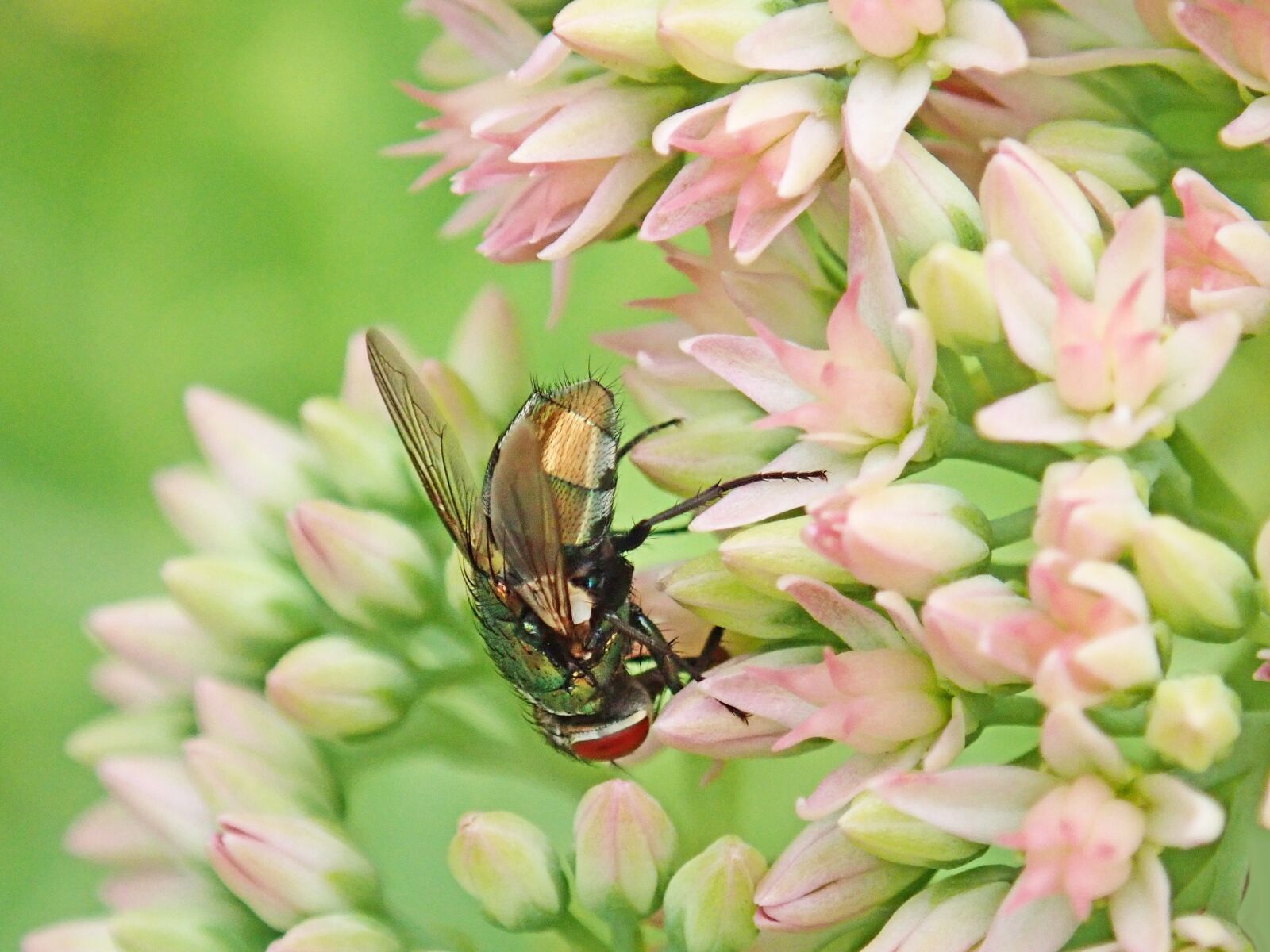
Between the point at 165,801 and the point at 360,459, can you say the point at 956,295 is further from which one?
the point at 165,801

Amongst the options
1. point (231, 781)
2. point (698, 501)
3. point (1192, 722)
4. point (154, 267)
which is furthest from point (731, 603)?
point (154, 267)

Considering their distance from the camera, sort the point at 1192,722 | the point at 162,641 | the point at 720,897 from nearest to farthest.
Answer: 1. the point at 1192,722
2. the point at 720,897
3. the point at 162,641

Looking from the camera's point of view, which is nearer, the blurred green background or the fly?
the fly

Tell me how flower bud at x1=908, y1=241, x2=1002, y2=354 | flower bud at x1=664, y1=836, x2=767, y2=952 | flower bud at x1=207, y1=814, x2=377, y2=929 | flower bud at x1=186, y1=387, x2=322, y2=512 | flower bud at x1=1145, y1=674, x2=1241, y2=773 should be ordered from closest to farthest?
flower bud at x1=1145, y1=674, x2=1241, y2=773 → flower bud at x1=908, y1=241, x2=1002, y2=354 → flower bud at x1=664, y1=836, x2=767, y2=952 → flower bud at x1=207, y1=814, x2=377, y2=929 → flower bud at x1=186, y1=387, x2=322, y2=512

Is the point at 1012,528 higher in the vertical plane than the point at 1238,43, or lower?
lower

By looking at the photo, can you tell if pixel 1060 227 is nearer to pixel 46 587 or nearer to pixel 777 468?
pixel 777 468

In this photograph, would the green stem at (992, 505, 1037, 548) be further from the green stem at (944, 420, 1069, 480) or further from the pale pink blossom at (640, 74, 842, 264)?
the pale pink blossom at (640, 74, 842, 264)

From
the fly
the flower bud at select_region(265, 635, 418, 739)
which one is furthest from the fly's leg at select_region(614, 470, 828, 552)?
the flower bud at select_region(265, 635, 418, 739)

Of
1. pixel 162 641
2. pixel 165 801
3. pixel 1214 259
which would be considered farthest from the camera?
pixel 162 641
